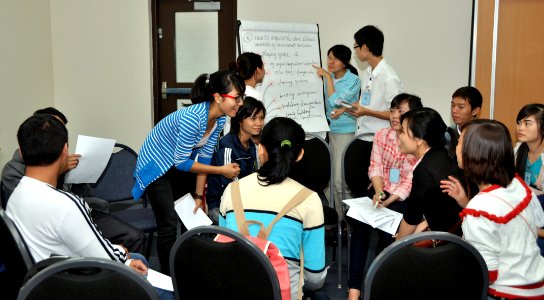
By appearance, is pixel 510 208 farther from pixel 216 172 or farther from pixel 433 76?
pixel 433 76

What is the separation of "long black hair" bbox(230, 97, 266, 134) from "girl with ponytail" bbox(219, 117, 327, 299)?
121cm

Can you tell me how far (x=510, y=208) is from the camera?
6.01 feet

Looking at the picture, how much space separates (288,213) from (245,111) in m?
1.42

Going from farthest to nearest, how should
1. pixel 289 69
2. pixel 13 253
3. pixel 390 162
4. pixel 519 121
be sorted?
pixel 289 69 < pixel 390 162 < pixel 519 121 < pixel 13 253

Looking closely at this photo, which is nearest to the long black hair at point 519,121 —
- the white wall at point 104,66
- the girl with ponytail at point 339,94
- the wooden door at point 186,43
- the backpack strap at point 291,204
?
the girl with ponytail at point 339,94

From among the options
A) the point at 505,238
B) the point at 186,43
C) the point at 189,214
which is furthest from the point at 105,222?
the point at 186,43

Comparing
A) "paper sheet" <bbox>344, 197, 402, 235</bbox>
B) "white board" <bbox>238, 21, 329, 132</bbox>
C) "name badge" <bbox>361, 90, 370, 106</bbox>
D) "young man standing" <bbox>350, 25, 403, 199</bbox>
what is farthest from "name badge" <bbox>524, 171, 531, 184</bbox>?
"white board" <bbox>238, 21, 329, 132</bbox>

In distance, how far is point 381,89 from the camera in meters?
3.92

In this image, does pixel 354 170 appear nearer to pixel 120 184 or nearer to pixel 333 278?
pixel 333 278

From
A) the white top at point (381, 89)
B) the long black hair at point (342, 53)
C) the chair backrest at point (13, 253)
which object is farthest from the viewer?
the long black hair at point (342, 53)

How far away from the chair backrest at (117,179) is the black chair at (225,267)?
2022 mm

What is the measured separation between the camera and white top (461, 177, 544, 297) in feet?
5.91

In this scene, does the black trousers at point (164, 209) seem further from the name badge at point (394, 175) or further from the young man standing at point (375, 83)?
the young man standing at point (375, 83)

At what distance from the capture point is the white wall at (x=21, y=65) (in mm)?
4988
